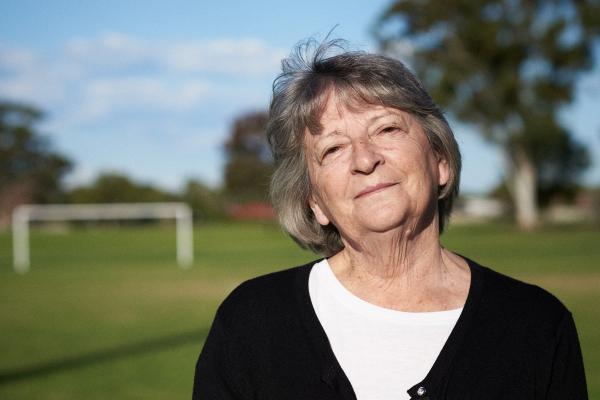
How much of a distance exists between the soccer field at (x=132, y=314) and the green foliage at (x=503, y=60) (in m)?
15.8

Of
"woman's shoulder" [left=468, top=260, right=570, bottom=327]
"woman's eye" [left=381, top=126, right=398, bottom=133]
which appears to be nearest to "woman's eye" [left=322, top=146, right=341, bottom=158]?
"woman's eye" [left=381, top=126, right=398, bottom=133]

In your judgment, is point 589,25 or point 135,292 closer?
point 135,292

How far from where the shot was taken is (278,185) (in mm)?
2520

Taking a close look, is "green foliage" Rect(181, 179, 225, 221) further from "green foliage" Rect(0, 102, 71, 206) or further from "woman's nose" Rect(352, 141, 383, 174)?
"woman's nose" Rect(352, 141, 383, 174)

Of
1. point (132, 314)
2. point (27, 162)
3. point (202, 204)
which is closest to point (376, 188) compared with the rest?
point (132, 314)

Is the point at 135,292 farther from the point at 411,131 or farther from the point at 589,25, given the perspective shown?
the point at 589,25

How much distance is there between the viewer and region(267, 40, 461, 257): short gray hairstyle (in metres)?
2.22

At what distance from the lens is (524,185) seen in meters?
44.2

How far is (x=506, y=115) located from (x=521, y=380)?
41.8 meters

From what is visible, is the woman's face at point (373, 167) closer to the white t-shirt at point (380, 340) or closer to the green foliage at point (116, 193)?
the white t-shirt at point (380, 340)

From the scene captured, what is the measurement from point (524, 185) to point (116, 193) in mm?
39775

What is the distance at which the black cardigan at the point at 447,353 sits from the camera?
2.02 m

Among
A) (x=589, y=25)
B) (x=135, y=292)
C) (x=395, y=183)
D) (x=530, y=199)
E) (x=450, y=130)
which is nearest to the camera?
(x=395, y=183)

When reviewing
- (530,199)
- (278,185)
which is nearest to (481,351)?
(278,185)
